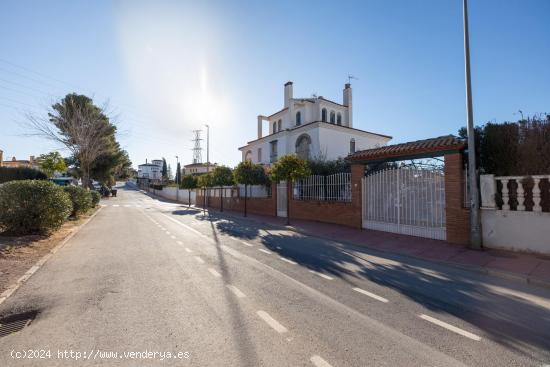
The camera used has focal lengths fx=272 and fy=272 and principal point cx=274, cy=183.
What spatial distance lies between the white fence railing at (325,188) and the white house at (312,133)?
9.30 m

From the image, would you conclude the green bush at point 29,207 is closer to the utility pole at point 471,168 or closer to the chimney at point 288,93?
the utility pole at point 471,168

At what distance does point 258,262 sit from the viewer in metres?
6.84

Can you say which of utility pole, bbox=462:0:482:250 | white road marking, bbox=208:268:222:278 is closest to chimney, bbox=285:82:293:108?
utility pole, bbox=462:0:482:250

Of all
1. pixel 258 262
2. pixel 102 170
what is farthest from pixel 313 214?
pixel 102 170

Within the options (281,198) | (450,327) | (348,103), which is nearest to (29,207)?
(450,327)

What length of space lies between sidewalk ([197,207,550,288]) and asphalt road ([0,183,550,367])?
1.50 ft

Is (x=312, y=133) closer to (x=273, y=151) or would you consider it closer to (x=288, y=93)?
(x=273, y=151)

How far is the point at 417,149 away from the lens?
10.1m

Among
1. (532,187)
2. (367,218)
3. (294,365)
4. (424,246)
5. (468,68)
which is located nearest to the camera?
(294,365)

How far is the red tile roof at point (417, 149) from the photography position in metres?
9.22

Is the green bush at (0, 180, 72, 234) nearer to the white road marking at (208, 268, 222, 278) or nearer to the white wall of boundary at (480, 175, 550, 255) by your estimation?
the white road marking at (208, 268, 222, 278)

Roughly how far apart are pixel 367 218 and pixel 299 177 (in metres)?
4.18

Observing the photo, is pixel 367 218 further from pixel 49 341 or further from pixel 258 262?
pixel 49 341

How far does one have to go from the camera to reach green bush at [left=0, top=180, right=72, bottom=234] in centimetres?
848
